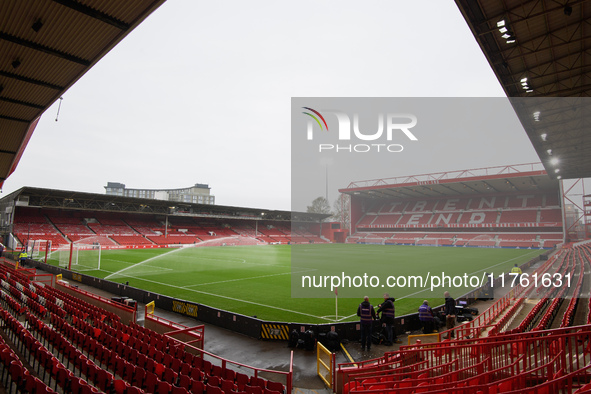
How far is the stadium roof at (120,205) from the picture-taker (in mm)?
44519

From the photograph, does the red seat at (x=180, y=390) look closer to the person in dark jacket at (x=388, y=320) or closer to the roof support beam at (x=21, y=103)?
the person in dark jacket at (x=388, y=320)

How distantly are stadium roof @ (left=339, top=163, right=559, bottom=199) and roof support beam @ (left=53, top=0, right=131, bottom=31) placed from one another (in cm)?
5801

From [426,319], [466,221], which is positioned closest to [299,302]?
[426,319]

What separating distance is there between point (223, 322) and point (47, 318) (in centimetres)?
592

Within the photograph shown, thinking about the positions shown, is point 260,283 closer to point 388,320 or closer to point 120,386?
point 388,320

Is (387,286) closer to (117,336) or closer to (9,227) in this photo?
(117,336)

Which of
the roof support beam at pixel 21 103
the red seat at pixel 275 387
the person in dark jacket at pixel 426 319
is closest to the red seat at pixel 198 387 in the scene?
the red seat at pixel 275 387

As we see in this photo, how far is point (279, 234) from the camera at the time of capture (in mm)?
75188

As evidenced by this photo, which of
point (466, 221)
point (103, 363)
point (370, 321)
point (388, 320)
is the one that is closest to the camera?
point (103, 363)

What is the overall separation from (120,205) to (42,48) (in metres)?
51.8

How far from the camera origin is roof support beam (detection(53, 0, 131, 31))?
6800 mm

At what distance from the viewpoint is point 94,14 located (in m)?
7.08

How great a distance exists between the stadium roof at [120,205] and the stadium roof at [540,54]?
4897 cm

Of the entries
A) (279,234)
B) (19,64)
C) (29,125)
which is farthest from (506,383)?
(279,234)
